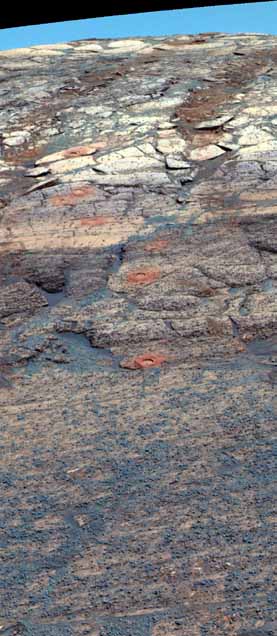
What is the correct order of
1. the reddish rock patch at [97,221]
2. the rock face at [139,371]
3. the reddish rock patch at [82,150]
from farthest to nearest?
the reddish rock patch at [82,150]
the reddish rock patch at [97,221]
the rock face at [139,371]

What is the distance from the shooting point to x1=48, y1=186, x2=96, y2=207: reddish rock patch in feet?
11.0

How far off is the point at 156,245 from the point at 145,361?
0.77m

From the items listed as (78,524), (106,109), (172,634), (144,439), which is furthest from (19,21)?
(172,634)

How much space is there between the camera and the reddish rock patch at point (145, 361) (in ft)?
7.29

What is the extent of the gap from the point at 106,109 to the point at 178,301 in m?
2.26

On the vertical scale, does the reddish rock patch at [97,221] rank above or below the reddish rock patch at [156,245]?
above

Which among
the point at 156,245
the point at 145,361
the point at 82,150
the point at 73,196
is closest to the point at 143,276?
the point at 156,245

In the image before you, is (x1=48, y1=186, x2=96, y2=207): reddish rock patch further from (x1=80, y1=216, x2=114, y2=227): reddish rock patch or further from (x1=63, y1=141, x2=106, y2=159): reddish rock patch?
(x1=63, y1=141, x2=106, y2=159): reddish rock patch

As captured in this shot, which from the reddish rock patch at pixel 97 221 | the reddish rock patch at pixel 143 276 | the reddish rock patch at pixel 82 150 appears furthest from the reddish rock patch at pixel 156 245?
the reddish rock patch at pixel 82 150

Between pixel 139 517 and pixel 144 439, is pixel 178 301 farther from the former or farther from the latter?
pixel 139 517

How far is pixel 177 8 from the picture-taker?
343cm

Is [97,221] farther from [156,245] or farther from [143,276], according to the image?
Result: [143,276]

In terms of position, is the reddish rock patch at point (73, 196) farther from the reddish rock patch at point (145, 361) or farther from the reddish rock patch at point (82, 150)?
the reddish rock patch at point (145, 361)

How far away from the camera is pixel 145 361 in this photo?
224 centimetres
